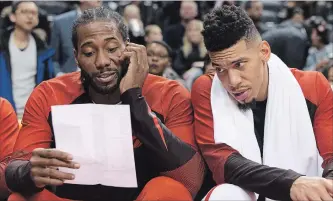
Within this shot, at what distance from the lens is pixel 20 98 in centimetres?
577

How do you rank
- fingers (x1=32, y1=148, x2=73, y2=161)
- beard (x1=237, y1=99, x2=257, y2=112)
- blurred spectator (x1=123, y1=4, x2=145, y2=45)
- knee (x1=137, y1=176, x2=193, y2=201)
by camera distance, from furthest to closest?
blurred spectator (x1=123, y1=4, x2=145, y2=45) < beard (x1=237, y1=99, x2=257, y2=112) < knee (x1=137, y1=176, x2=193, y2=201) < fingers (x1=32, y1=148, x2=73, y2=161)

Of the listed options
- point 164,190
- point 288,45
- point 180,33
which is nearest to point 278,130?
point 164,190

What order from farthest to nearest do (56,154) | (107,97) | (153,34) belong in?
(153,34) < (107,97) < (56,154)

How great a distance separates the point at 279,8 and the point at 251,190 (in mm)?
8385

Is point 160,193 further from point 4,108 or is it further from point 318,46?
point 318,46

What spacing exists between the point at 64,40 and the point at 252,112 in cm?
374

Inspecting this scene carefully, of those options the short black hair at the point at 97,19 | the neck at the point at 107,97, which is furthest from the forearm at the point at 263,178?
the short black hair at the point at 97,19

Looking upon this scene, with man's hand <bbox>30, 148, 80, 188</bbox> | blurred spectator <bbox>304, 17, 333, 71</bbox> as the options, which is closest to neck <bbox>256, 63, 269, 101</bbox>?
man's hand <bbox>30, 148, 80, 188</bbox>

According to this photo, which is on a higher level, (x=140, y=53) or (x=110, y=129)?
(x=140, y=53)

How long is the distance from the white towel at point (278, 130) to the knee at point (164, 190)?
29cm

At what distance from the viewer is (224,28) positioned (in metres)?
2.76

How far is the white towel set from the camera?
2.82m

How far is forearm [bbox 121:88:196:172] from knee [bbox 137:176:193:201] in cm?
8

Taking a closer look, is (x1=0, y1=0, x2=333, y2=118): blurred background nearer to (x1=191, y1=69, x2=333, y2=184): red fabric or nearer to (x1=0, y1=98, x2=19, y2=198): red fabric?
(x1=191, y1=69, x2=333, y2=184): red fabric
